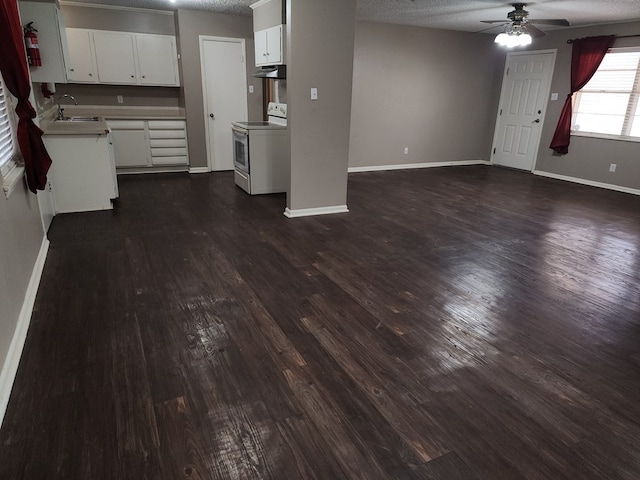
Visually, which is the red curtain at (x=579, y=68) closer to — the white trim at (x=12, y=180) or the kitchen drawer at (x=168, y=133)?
the kitchen drawer at (x=168, y=133)

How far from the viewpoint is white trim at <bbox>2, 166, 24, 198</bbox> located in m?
2.42

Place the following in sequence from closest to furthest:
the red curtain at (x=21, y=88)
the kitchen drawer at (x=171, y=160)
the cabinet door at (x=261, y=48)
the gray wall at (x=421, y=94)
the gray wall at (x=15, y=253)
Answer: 1. the gray wall at (x=15, y=253)
2. the red curtain at (x=21, y=88)
3. the cabinet door at (x=261, y=48)
4. the kitchen drawer at (x=171, y=160)
5. the gray wall at (x=421, y=94)

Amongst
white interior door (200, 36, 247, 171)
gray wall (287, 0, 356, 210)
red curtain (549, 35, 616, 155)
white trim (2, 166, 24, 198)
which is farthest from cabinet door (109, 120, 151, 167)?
red curtain (549, 35, 616, 155)

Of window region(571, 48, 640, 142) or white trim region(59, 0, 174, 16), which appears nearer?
white trim region(59, 0, 174, 16)

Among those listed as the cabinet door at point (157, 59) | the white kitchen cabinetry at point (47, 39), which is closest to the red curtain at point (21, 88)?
the white kitchen cabinetry at point (47, 39)

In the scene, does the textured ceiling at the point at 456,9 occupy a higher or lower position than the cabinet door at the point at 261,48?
higher

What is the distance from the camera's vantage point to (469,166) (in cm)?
838

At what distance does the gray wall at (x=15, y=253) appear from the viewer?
6.81 ft

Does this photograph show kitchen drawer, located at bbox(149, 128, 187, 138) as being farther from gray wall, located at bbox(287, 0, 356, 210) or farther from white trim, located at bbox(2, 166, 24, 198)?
white trim, located at bbox(2, 166, 24, 198)

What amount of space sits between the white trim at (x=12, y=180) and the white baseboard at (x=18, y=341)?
2.04 feet

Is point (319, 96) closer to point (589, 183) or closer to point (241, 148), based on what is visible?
point (241, 148)

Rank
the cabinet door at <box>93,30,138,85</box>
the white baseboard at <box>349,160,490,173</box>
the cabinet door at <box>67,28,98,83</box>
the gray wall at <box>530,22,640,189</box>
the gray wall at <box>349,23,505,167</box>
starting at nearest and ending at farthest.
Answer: the cabinet door at <box>67,28,98,83</box>
the cabinet door at <box>93,30,138,85</box>
the gray wall at <box>530,22,640,189</box>
the gray wall at <box>349,23,505,167</box>
the white baseboard at <box>349,160,490,173</box>

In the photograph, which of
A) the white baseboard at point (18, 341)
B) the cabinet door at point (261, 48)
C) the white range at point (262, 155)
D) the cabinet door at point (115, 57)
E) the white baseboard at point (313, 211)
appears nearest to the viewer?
the white baseboard at point (18, 341)

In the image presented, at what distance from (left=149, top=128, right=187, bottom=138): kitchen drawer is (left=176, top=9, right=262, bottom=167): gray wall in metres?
0.10
